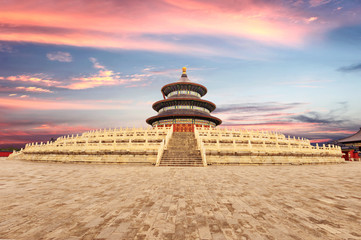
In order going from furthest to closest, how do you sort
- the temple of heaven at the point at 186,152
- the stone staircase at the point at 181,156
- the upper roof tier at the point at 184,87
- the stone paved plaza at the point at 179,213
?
1. the upper roof tier at the point at 184,87
2. the temple of heaven at the point at 186,152
3. the stone staircase at the point at 181,156
4. the stone paved plaza at the point at 179,213

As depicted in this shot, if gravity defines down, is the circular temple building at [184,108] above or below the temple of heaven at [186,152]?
above

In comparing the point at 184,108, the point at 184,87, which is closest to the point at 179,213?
the point at 184,108

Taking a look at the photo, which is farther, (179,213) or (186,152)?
(186,152)

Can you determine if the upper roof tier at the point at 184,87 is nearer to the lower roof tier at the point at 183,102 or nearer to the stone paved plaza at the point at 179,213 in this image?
the lower roof tier at the point at 183,102

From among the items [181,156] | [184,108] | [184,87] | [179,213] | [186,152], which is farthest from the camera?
[184,87]

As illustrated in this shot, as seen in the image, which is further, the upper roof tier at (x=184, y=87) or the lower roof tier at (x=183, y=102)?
the upper roof tier at (x=184, y=87)

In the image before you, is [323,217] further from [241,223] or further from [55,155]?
[55,155]

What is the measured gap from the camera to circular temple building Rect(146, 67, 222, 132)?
39406mm

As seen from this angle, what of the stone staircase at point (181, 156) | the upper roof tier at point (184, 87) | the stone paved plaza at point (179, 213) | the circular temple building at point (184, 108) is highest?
the upper roof tier at point (184, 87)

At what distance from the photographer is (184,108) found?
42438mm

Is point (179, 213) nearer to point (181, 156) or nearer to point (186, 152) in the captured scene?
point (181, 156)

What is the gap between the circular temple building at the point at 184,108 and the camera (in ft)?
129

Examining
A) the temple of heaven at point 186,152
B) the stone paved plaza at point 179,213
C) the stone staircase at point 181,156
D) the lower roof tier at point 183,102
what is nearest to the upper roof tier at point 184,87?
the lower roof tier at point 183,102

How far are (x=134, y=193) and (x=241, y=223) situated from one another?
12.8 feet
